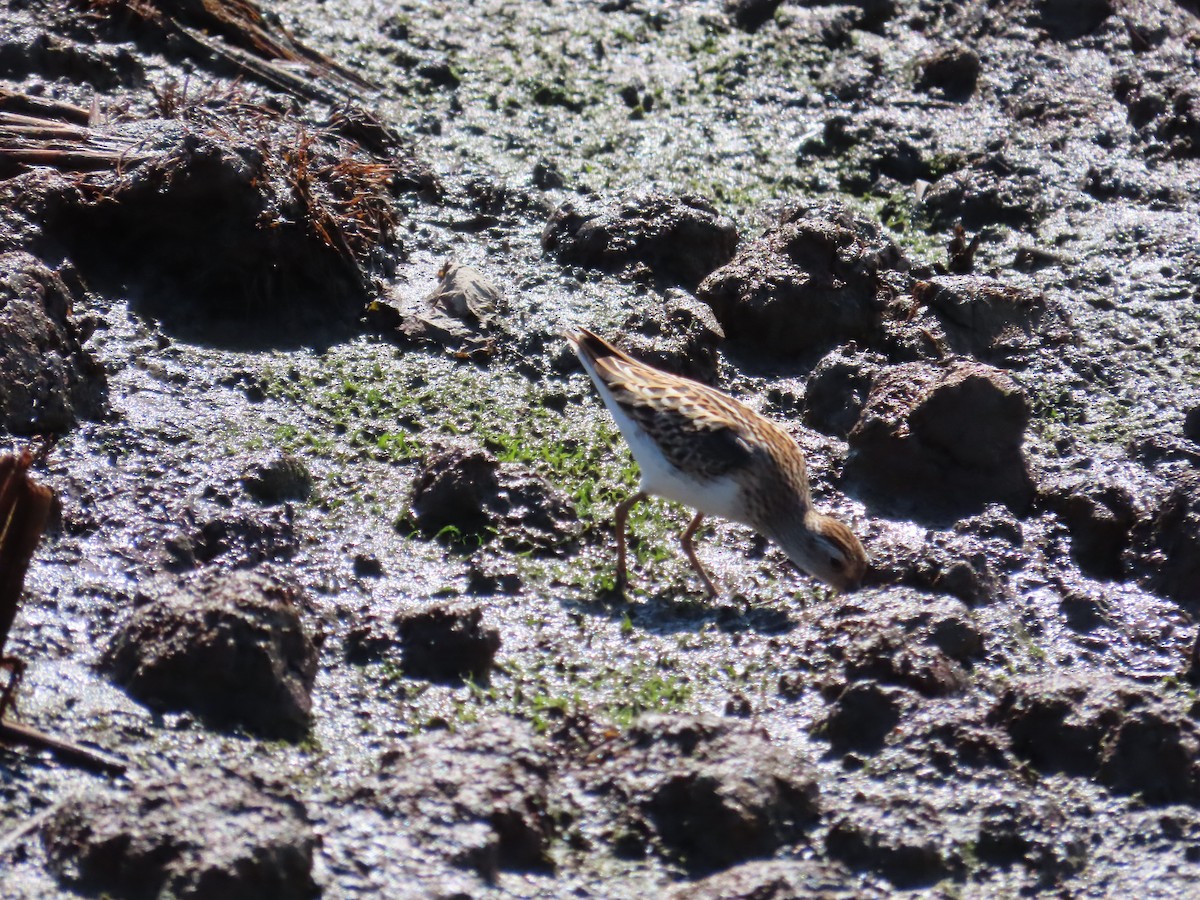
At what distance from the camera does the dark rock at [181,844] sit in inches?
175

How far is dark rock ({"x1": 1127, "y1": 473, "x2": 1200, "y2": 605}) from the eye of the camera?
7074 millimetres

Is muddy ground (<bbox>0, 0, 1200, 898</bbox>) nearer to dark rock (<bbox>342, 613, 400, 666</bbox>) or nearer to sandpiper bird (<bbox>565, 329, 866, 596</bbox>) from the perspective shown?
dark rock (<bbox>342, 613, 400, 666</bbox>)

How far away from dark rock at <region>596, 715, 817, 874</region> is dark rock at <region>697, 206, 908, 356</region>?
150 inches

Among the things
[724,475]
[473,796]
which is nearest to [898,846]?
[473,796]

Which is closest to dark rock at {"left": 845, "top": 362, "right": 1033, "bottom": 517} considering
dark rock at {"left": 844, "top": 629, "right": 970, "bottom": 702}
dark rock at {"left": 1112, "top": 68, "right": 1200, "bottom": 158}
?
dark rock at {"left": 844, "top": 629, "right": 970, "bottom": 702}

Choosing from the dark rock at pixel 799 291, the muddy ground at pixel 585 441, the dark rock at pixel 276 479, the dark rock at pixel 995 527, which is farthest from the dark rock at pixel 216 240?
the dark rock at pixel 995 527

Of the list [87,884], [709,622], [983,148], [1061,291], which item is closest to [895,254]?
[1061,291]

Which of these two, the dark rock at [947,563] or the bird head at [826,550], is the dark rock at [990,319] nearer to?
the dark rock at [947,563]

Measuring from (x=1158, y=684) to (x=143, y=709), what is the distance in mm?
4217

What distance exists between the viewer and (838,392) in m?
8.34

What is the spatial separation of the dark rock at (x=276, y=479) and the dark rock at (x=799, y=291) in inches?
116

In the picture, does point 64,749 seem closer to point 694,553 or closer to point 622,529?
point 622,529

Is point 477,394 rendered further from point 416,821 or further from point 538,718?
point 416,821

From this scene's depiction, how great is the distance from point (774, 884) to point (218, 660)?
7.05 feet
